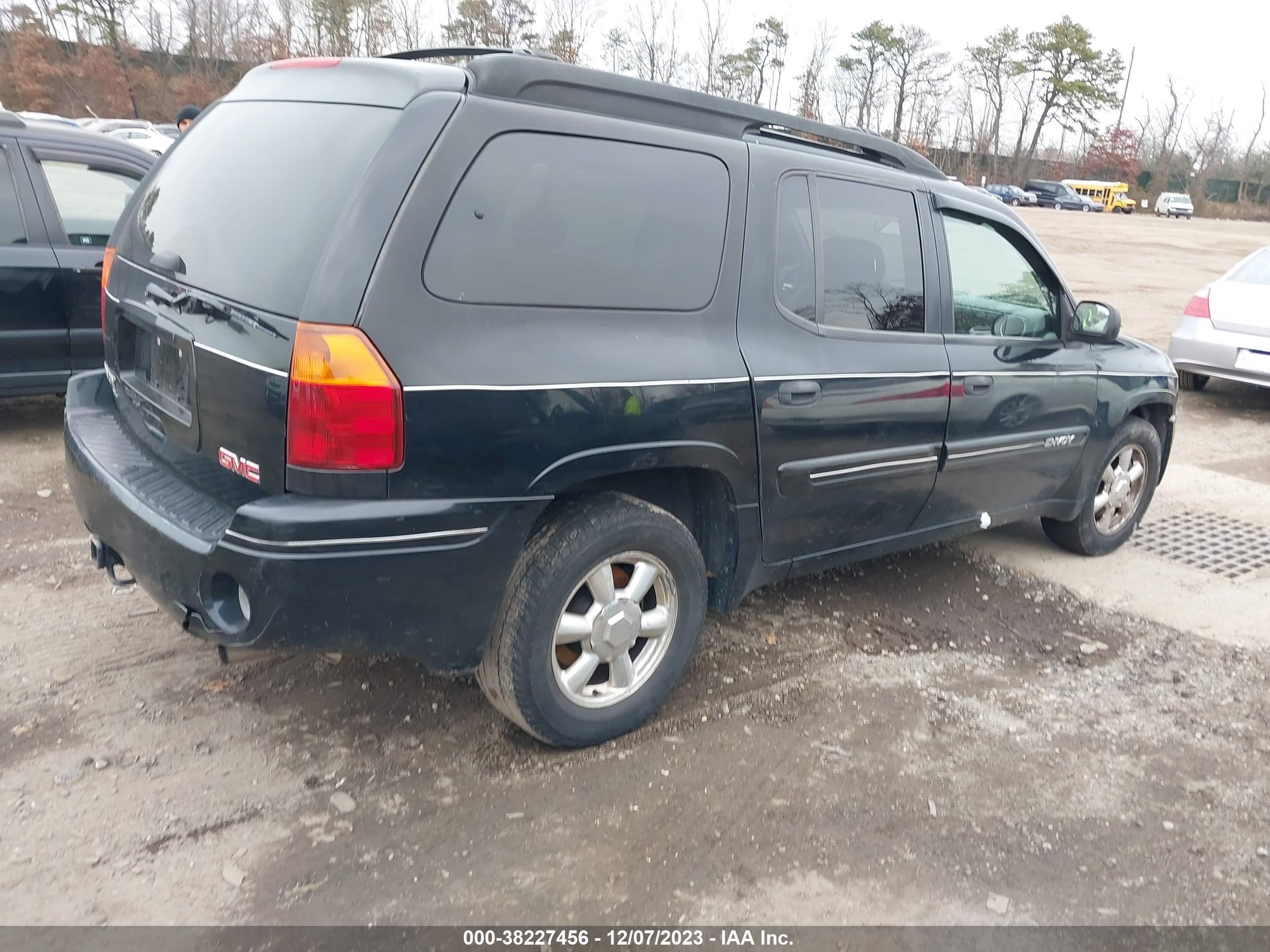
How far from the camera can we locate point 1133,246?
2714cm

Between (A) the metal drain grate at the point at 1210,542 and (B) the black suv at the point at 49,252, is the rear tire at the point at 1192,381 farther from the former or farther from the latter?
(B) the black suv at the point at 49,252

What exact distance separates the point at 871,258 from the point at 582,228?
4.30 feet

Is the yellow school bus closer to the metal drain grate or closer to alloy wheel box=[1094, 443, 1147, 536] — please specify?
the metal drain grate

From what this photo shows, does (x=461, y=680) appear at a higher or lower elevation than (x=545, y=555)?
lower

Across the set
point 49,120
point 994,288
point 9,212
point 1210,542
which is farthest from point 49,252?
point 49,120

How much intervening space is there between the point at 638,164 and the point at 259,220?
1070 millimetres

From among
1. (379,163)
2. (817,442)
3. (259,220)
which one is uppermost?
(379,163)

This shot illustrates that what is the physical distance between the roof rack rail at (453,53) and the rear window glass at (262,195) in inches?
15.0

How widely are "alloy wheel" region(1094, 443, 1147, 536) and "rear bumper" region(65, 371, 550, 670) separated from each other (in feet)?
11.4

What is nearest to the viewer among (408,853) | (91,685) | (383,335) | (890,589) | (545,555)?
(383,335)

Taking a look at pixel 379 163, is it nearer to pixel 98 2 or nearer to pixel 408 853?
pixel 408 853

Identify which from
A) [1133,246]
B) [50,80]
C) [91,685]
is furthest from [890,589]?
[50,80]

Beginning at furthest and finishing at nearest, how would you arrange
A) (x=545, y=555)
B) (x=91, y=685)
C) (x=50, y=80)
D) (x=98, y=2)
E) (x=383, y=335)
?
(x=98, y=2) → (x=50, y=80) → (x=91, y=685) → (x=545, y=555) → (x=383, y=335)

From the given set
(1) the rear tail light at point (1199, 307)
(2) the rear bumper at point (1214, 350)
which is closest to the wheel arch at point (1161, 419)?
(2) the rear bumper at point (1214, 350)
